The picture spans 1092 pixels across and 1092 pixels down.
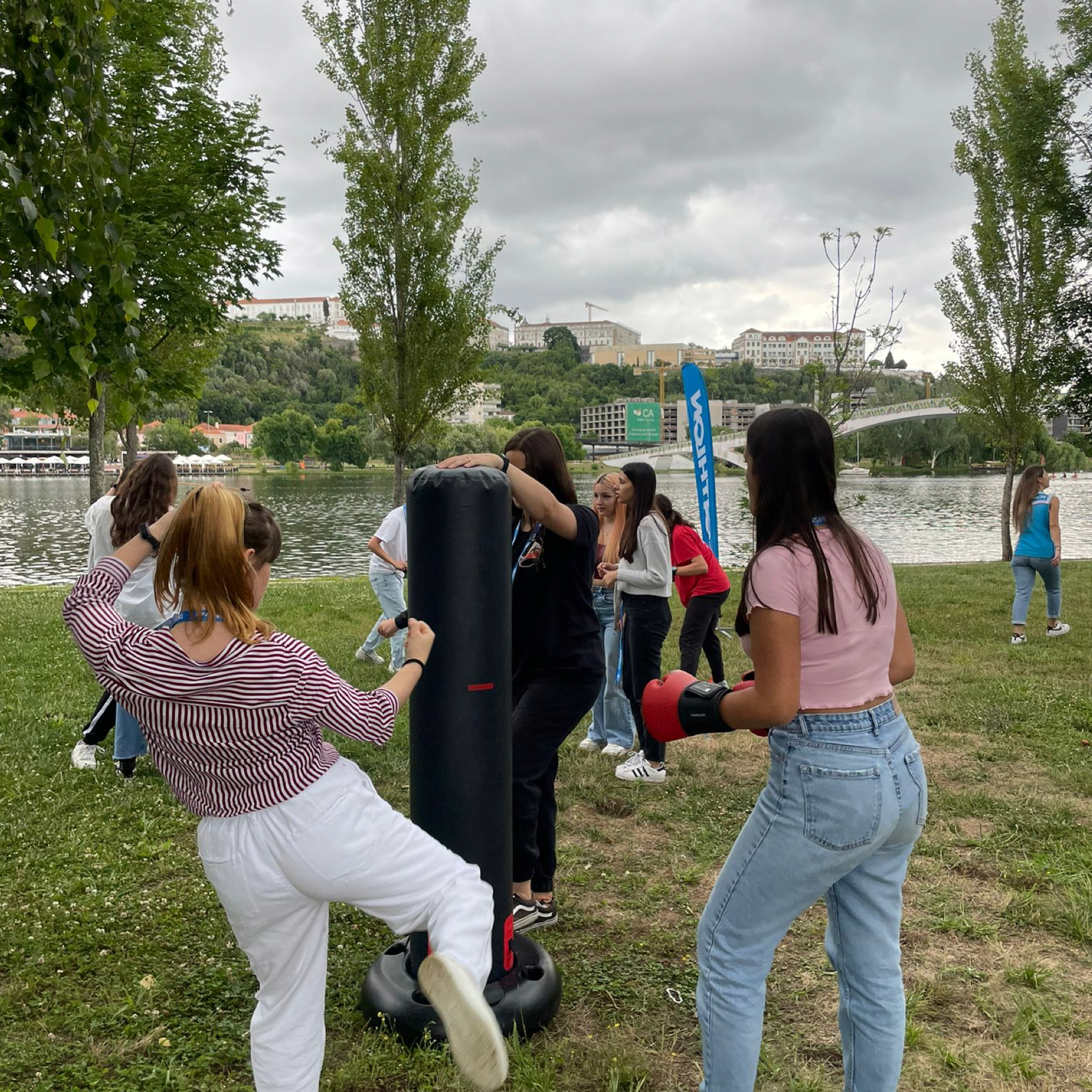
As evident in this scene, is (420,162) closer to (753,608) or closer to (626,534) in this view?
(626,534)

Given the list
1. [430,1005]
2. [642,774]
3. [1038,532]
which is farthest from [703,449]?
[430,1005]

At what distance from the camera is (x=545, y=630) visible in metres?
3.47

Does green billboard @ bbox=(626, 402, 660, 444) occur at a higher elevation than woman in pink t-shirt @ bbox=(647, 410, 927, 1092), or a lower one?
higher

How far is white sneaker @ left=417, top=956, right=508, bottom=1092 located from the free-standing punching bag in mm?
892

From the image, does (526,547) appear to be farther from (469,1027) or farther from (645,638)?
(645,638)

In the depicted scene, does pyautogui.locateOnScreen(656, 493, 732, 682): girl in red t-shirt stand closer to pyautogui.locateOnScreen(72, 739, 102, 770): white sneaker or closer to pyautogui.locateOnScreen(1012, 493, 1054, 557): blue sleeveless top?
pyautogui.locateOnScreen(72, 739, 102, 770): white sneaker

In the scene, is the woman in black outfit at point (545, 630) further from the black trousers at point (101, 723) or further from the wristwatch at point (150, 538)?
the black trousers at point (101, 723)

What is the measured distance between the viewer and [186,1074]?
2.84 m

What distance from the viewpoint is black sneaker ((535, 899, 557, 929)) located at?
384 cm

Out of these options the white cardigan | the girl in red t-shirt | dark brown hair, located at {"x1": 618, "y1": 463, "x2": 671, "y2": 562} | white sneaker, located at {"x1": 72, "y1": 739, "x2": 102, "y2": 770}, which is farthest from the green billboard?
white sneaker, located at {"x1": 72, "y1": 739, "x2": 102, "y2": 770}

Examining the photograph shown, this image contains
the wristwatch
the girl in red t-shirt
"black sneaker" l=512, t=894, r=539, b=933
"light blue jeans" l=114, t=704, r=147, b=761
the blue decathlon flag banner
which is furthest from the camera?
the blue decathlon flag banner

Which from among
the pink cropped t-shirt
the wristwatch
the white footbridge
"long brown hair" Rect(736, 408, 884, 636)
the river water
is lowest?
the river water

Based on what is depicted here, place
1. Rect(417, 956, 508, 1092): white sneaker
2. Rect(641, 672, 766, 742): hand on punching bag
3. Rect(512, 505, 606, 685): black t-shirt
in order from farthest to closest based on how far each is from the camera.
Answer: Rect(512, 505, 606, 685): black t-shirt → Rect(641, 672, 766, 742): hand on punching bag → Rect(417, 956, 508, 1092): white sneaker

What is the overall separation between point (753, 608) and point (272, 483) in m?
71.1
